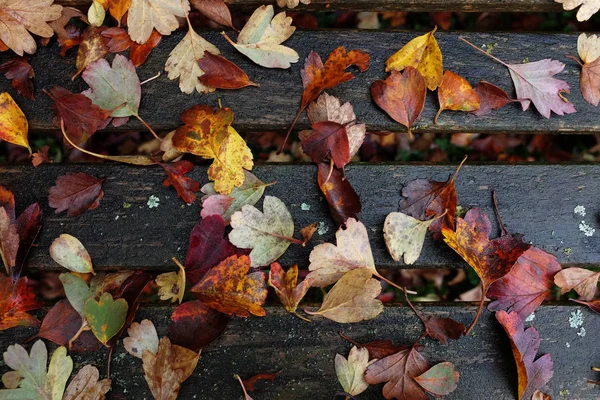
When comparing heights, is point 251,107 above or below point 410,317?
above

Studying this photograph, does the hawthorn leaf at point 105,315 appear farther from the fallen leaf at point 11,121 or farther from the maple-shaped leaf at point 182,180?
the fallen leaf at point 11,121

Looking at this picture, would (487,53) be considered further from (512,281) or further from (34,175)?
(34,175)

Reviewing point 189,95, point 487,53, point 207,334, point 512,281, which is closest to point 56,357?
point 207,334

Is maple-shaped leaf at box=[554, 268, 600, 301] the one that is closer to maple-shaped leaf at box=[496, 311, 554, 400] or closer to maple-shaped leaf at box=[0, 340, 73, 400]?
maple-shaped leaf at box=[496, 311, 554, 400]

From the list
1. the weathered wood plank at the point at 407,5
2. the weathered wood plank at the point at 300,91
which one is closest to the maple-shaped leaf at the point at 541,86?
the weathered wood plank at the point at 300,91

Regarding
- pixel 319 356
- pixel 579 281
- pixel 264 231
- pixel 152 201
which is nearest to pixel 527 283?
pixel 579 281

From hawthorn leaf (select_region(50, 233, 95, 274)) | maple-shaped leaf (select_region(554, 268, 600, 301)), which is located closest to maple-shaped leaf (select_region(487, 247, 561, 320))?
maple-shaped leaf (select_region(554, 268, 600, 301))

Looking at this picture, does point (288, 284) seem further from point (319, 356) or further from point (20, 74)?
point (20, 74)
